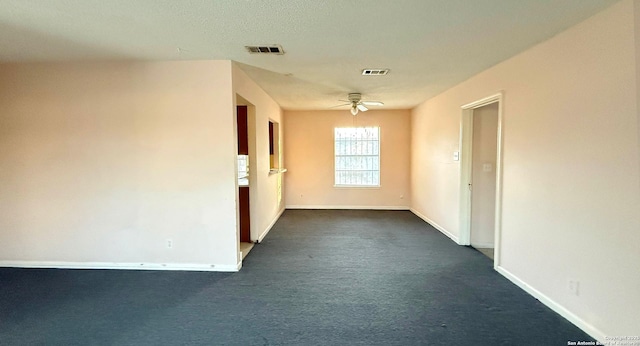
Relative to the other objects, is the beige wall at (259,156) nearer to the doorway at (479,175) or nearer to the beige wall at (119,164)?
the beige wall at (119,164)

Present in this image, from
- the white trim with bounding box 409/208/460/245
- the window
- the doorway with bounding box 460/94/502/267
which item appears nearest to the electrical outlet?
the doorway with bounding box 460/94/502/267

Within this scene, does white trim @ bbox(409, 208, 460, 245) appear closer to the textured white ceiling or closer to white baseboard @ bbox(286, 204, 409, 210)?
white baseboard @ bbox(286, 204, 409, 210)

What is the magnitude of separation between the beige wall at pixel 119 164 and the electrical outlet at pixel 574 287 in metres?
3.28

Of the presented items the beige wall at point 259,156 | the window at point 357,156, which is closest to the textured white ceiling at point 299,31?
the beige wall at point 259,156

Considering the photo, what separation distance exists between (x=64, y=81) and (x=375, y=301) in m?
4.30

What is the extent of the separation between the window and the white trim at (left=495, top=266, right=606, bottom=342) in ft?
14.5

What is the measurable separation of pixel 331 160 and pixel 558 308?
5.45 metres

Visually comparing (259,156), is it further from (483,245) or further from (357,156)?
(483,245)

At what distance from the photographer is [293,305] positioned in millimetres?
2762

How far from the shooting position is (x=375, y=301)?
9.31 feet

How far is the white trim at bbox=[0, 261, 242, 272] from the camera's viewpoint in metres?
3.61

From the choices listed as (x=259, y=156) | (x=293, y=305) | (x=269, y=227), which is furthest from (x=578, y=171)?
(x=269, y=227)

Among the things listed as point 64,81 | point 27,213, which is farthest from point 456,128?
point 27,213

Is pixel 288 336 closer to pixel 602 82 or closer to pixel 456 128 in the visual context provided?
pixel 602 82
